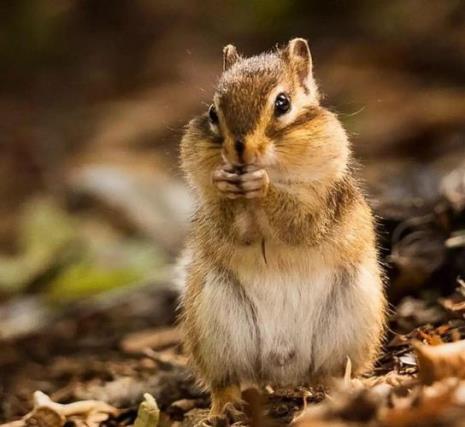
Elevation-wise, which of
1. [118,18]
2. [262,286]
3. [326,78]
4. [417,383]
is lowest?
[417,383]

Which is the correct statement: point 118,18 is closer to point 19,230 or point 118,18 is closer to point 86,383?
point 19,230

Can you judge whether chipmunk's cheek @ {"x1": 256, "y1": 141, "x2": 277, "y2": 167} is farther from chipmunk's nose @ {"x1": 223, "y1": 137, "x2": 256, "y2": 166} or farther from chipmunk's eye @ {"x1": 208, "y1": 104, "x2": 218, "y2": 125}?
chipmunk's eye @ {"x1": 208, "y1": 104, "x2": 218, "y2": 125}

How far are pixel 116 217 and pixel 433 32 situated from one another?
13.6 ft

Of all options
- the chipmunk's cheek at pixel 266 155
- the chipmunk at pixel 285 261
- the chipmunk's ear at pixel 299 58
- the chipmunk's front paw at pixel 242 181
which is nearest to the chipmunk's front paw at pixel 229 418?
the chipmunk at pixel 285 261

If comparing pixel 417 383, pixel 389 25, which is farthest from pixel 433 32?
pixel 417 383

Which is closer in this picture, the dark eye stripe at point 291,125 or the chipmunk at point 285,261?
the dark eye stripe at point 291,125

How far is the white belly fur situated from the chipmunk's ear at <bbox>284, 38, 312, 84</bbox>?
826 millimetres

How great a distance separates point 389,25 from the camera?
517 inches

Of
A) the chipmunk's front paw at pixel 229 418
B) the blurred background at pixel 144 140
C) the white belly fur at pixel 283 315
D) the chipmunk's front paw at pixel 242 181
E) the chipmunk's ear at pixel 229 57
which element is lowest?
the chipmunk's front paw at pixel 229 418

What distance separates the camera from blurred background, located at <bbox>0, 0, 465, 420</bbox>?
7.55 m

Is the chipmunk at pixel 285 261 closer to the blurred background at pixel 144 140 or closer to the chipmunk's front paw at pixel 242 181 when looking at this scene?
the chipmunk's front paw at pixel 242 181

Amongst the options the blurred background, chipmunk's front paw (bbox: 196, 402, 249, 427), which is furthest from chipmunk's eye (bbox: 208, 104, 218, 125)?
chipmunk's front paw (bbox: 196, 402, 249, 427)

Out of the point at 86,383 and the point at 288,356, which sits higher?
the point at 86,383

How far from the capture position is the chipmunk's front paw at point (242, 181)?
4.89 m
